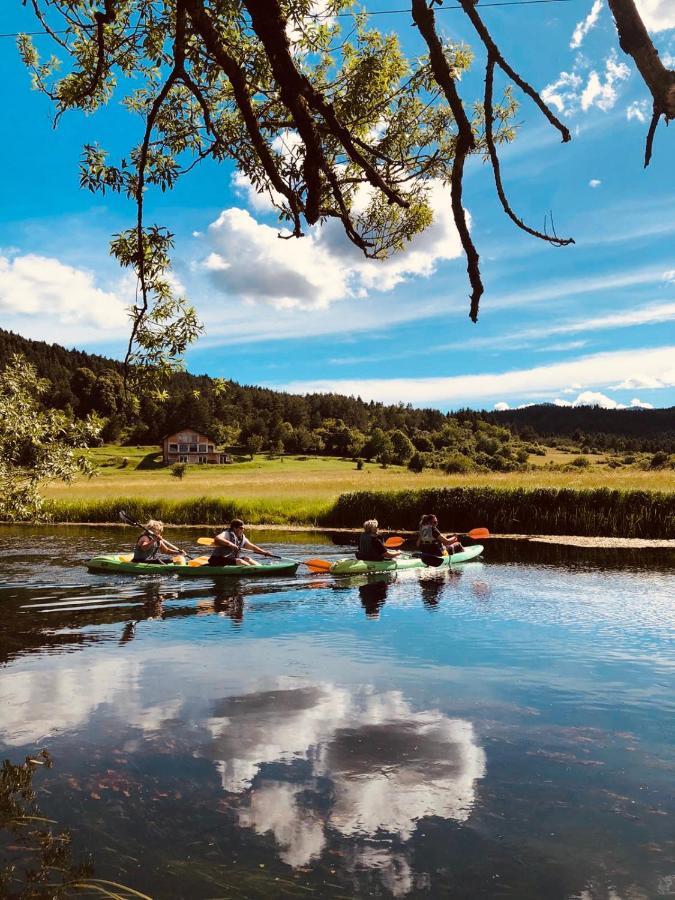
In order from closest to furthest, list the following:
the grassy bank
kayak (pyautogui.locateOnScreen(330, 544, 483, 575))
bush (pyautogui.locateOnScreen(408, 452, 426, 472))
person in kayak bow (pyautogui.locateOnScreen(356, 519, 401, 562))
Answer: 1. kayak (pyautogui.locateOnScreen(330, 544, 483, 575))
2. person in kayak bow (pyautogui.locateOnScreen(356, 519, 401, 562))
3. the grassy bank
4. bush (pyautogui.locateOnScreen(408, 452, 426, 472))

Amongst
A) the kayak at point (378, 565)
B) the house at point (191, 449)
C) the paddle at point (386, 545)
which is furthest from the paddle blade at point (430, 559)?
the house at point (191, 449)

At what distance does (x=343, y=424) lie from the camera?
148750mm

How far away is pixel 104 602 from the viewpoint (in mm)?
17703

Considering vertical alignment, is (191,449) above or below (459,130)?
below

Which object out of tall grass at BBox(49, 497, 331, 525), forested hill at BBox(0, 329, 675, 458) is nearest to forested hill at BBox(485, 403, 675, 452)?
forested hill at BBox(0, 329, 675, 458)

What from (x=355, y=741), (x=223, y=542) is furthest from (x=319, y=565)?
(x=355, y=741)

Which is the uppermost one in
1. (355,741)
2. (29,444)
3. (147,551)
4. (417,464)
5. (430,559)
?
(29,444)

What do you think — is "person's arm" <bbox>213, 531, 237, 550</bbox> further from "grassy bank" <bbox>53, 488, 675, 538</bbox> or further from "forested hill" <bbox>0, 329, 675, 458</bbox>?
"forested hill" <bbox>0, 329, 675, 458</bbox>

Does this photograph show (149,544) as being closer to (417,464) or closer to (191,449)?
(417,464)

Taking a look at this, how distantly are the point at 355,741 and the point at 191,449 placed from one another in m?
119

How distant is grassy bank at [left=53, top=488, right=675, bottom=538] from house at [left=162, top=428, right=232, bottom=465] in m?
67.5

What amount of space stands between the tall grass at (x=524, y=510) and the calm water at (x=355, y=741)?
14.0 metres

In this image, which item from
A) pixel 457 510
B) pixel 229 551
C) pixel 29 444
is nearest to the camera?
pixel 229 551

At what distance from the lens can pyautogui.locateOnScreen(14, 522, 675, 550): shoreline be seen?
2862 cm
